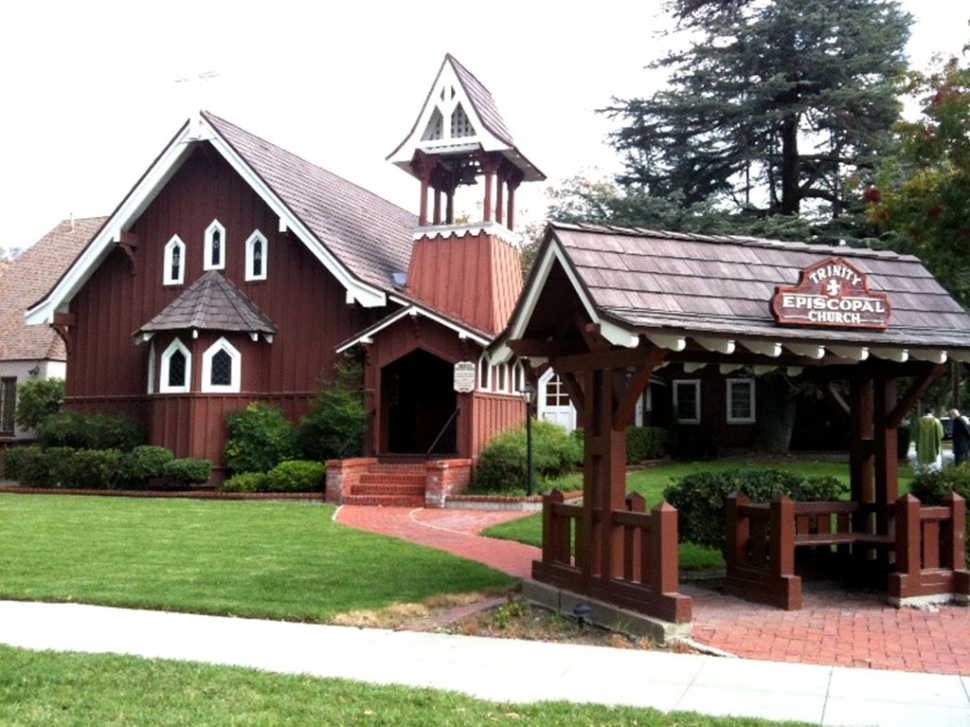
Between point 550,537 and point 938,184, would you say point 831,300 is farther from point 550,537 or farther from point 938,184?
point 938,184

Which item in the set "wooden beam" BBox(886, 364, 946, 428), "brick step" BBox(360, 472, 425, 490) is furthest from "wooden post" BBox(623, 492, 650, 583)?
"brick step" BBox(360, 472, 425, 490)

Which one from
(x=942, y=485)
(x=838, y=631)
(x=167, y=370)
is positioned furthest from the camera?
(x=167, y=370)

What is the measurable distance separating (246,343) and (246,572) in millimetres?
12919

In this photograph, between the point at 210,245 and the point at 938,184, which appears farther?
the point at 210,245

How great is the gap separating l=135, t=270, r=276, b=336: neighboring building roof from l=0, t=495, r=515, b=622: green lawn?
6.24m

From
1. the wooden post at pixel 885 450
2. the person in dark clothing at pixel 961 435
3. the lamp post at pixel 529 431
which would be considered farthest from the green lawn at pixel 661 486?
the wooden post at pixel 885 450

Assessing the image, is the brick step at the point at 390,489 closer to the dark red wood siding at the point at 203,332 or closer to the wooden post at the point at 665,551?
the dark red wood siding at the point at 203,332

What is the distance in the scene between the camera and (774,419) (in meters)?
32.0

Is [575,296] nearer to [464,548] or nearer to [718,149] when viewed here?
[464,548]

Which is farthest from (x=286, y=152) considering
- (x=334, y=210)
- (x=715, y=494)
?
(x=715, y=494)

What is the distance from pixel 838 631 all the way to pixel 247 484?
612 inches

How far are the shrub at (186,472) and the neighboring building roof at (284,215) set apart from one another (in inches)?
192

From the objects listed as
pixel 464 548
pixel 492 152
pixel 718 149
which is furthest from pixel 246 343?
pixel 718 149

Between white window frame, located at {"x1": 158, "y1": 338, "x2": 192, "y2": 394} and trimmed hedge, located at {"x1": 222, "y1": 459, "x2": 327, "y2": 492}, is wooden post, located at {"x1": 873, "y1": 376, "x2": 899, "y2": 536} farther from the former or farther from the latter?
white window frame, located at {"x1": 158, "y1": 338, "x2": 192, "y2": 394}
